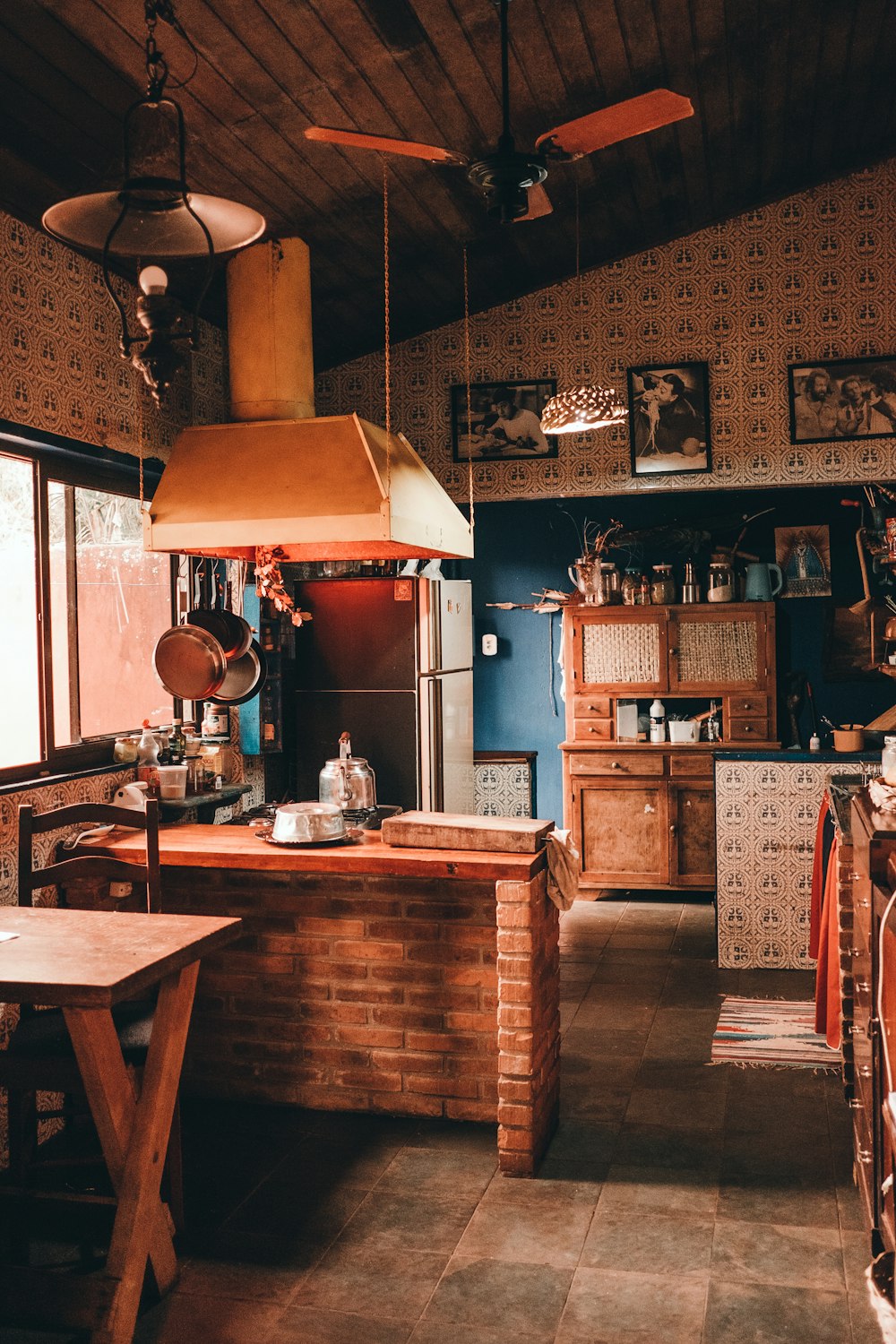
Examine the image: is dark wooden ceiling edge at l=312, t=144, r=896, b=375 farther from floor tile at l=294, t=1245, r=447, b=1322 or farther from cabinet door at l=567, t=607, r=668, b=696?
floor tile at l=294, t=1245, r=447, b=1322

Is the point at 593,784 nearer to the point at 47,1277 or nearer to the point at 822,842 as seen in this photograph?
the point at 822,842

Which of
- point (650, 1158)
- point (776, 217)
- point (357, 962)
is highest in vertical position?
point (776, 217)

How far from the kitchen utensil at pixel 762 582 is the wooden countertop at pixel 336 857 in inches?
145

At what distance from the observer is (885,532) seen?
19.1 ft

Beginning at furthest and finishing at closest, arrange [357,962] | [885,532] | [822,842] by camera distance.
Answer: [885,532], [822,842], [357,962]

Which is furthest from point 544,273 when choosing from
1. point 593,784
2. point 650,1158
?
point 650,1158

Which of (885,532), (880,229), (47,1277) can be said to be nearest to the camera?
(47,1277)

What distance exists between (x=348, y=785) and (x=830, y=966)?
1909 millimetres

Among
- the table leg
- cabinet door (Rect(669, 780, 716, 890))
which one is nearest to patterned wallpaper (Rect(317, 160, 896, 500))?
cabinet door (Rect(669, 780, 716, 890))

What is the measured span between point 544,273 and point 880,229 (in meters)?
1.91

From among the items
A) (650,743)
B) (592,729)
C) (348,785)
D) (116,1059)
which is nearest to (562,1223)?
(116,1059)

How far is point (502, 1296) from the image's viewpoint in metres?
2.81

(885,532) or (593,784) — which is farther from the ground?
(885,532)

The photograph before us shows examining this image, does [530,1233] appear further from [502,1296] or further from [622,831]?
[622,831]
